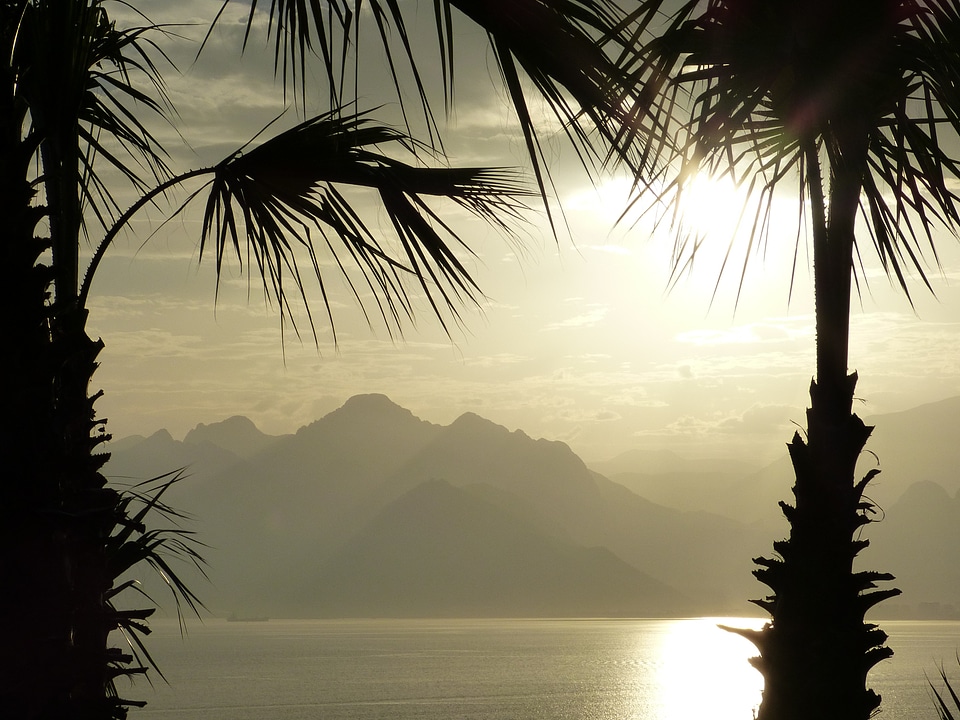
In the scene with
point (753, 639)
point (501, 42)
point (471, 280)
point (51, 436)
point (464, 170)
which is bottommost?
point (753, 639)

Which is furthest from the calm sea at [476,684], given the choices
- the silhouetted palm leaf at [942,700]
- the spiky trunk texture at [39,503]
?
the spiky trunk texture at [39,503]

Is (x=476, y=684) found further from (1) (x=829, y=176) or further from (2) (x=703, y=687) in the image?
(1) (x=829, y=176)

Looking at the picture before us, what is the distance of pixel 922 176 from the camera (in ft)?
15.9

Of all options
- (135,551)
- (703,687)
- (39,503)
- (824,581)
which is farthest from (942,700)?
(703,687)

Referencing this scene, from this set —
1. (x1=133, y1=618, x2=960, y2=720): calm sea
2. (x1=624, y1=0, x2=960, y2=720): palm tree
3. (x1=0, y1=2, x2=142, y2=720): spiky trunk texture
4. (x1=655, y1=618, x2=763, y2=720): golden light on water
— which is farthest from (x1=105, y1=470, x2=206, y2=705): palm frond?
(x1=133, y1=618, x2=960, y2=720): calm sea

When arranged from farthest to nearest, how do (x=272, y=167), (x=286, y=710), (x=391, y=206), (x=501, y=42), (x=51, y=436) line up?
(x=286, y=710) → (x=272, y=167) → (x=391, y=206) → (x=51, y=436) → (x=501, y=42)

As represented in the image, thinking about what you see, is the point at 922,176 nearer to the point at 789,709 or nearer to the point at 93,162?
the point at 789,709

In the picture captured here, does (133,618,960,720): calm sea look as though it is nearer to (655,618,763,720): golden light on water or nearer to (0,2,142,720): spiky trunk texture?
(655,618,763,720): golden light on water

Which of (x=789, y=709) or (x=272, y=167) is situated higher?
(x=272, y=167)

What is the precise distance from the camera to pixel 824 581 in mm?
4469

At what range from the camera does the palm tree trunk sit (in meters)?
4.41

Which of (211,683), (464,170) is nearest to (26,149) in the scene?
(464,170)

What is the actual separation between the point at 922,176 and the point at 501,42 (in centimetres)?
380

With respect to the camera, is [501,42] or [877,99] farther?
[877,99]
